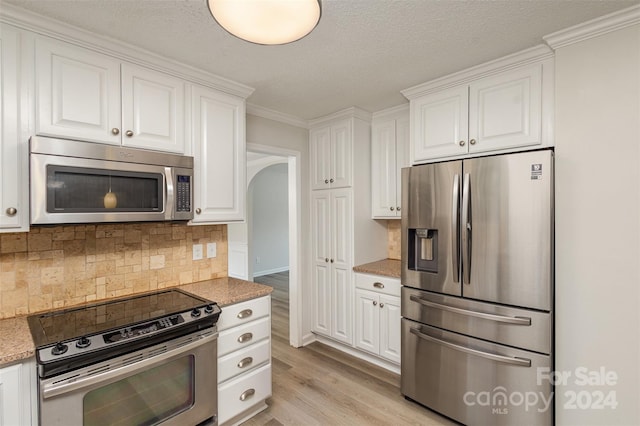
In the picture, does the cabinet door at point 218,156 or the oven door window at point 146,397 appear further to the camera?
the cabinet door at point 218,156

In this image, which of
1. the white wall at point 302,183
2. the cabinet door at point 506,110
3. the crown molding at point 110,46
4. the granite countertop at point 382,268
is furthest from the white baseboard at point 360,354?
the crown molding at point 110,46

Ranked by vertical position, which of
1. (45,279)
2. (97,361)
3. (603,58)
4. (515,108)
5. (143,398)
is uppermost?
(603,58)

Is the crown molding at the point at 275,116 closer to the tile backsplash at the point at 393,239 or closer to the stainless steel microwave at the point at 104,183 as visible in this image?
the stainless steel microwave at the point at 104,183

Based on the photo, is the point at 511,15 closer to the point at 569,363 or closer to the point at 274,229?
the point at 569,363

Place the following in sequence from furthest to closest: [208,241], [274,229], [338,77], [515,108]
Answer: [274,229], [208,241], [338,77], [515,108]

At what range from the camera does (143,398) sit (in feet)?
5.35

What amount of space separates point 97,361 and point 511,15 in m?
2.67

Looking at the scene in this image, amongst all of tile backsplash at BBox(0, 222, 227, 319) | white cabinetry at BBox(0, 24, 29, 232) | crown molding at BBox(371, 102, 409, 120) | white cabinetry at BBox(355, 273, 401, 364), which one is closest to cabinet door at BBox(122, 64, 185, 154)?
white cabinetry at BBox(0, 24, 29, 232)

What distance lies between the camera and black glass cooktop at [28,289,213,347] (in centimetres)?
148

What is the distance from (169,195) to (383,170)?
198 centimetres

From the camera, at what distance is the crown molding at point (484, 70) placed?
1.91m

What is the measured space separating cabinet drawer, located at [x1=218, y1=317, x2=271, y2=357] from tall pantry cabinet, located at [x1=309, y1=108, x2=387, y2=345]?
1.07 metres

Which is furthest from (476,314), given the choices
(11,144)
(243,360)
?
(11,144)

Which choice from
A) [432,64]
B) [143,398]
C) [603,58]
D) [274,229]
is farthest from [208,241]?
[274,229]
